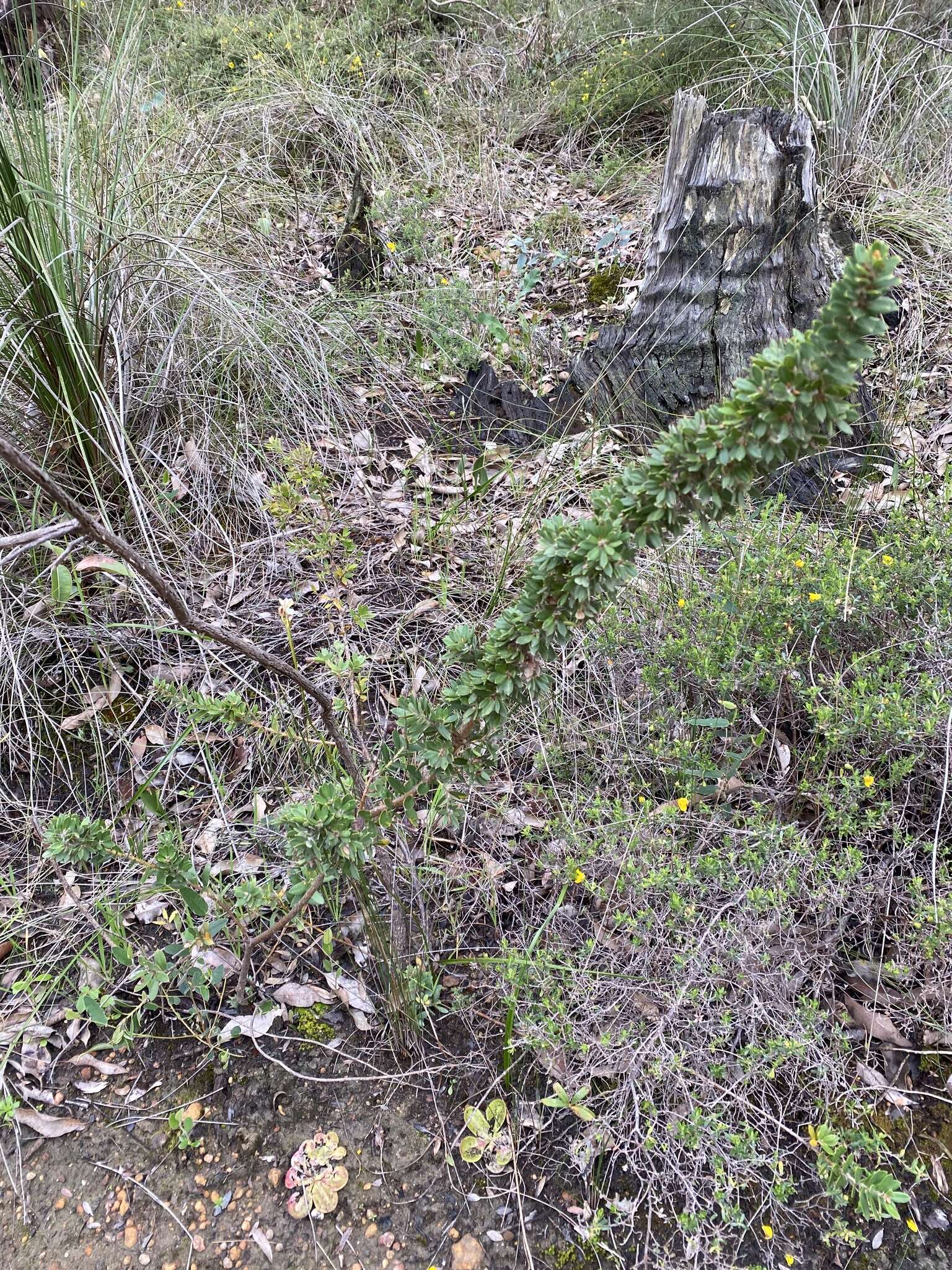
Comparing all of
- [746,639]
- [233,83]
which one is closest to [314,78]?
[233,83]

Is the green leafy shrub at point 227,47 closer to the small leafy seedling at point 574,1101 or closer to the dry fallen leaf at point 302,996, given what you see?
the dry fallen leaf at point 302,996

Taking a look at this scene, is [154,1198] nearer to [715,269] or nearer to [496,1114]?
[496,1114]

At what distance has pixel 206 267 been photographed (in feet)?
10.2

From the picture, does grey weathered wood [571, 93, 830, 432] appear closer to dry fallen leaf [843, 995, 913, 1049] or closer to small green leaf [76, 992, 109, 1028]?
dry fallen leaf [843, 995, 913, 1049]

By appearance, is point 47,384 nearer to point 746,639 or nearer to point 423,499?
point 423,499

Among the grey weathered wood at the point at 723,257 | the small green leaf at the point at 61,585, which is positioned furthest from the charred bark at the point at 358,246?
the small green leaf at the point at 61,585

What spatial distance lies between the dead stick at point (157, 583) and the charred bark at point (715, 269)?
6.51 feet

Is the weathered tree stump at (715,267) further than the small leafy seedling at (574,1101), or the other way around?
the weathered tree stump at (715,267)

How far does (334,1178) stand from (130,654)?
161 cm

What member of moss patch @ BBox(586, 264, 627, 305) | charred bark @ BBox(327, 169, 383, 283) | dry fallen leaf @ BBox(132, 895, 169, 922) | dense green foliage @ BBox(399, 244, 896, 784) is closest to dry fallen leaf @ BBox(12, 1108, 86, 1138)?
dry fallen leaf @ BBox(132, 895, 169, 922)

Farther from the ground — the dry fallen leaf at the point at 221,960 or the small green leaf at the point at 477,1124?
the dry fallen leaf at the point at 221,960

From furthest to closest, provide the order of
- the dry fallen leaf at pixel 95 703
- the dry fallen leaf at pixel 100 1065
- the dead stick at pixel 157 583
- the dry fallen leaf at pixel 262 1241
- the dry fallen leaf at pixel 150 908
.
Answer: the dry fallen leaf at pixel 95 703 → the dry fallen leaf at pixel 150 908 → the dry fallen leaf at pixel 100 1065 → the dry fallen leaf at pixel 262 1241 → the dead stick at pixel 157 583

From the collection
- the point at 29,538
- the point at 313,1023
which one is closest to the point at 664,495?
the point at 29,538

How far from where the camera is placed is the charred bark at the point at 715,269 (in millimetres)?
3039
